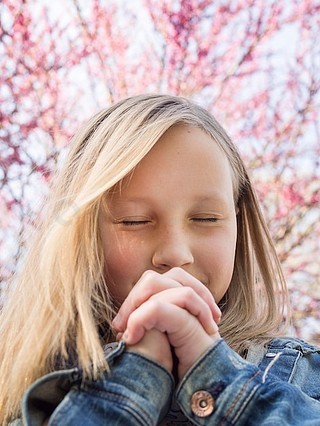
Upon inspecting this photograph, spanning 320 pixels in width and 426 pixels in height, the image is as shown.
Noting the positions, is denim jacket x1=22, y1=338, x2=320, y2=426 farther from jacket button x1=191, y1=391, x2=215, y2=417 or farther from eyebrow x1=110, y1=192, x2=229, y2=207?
eyebrow x1=110, y1=192, x2=229, y2=207

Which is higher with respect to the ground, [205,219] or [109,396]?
[205,219]

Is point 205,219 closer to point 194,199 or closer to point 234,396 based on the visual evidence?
point 194,199

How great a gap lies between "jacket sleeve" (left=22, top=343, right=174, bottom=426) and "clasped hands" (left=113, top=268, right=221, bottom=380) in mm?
29

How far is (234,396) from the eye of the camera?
1008mm

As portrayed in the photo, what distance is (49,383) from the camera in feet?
3.23

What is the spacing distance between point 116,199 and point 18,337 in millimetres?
336

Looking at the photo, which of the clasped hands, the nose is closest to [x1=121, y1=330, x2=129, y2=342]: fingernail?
the clasped hands

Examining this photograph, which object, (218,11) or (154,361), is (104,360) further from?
(218,11)

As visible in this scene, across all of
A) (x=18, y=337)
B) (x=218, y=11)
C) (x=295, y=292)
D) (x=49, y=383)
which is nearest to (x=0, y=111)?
(x=218, y=11)

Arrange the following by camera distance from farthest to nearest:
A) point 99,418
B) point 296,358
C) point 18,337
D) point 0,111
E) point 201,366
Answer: point 0,111, point 296,358, point 18,337, point 201,366, point 99,418

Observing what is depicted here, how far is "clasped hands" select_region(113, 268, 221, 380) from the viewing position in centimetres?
103

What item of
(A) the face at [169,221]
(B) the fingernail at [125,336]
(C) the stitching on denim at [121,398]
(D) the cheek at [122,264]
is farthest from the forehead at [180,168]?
(C) the stitching on denim at [121,398]

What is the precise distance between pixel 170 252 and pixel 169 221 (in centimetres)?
6

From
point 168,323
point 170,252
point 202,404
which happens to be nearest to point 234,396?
point 202,404
